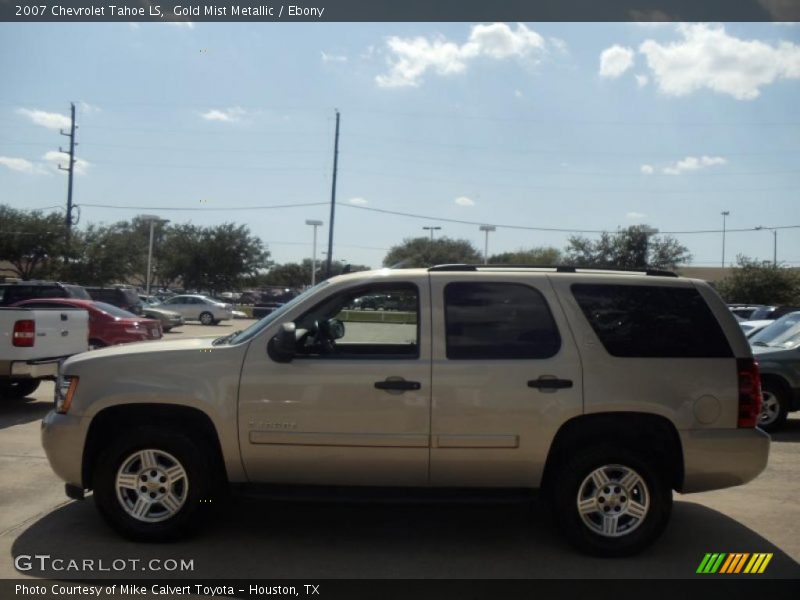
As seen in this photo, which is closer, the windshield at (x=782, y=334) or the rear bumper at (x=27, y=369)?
the rear bumper at (x=27, y=369)

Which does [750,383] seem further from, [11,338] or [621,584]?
[11,338]

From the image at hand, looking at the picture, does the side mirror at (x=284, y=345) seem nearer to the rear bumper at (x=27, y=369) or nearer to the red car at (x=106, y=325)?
the rear bumper at (x=27, y=369)

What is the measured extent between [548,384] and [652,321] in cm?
92

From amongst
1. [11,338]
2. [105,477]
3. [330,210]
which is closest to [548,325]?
[105,477]

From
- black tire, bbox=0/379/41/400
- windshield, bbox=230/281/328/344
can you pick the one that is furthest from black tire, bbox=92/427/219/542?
black tire, bbox=0/379/41/400

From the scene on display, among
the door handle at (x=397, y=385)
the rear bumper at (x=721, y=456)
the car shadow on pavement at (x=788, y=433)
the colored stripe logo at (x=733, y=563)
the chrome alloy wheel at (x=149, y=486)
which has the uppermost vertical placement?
the door handle at (x=397, y=385)

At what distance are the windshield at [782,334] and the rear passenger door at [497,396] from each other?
6557mm

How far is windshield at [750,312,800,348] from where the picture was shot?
32.8 feet

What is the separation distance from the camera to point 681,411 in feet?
15.9

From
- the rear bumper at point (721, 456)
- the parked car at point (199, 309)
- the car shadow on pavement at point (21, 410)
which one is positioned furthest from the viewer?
the parked car at point (199, 309)

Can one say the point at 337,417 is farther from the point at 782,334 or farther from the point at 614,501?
the point at 782,334

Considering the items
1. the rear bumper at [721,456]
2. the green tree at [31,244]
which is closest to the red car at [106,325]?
the rear bumper at [721,456]

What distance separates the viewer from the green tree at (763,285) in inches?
1727

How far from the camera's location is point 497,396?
4.77m
